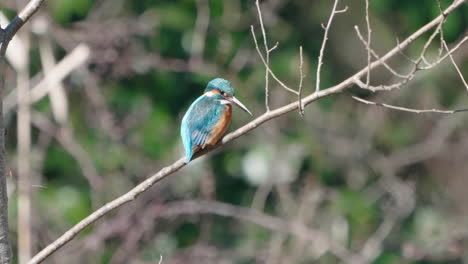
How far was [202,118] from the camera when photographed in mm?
3992

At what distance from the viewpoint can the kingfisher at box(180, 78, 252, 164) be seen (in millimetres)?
3834

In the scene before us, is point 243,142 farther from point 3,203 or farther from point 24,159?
point 3,203

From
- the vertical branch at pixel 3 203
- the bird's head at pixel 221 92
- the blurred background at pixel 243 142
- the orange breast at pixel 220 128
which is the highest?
the blurred background at pixel 243 142

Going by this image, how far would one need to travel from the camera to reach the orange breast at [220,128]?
3.89 metres

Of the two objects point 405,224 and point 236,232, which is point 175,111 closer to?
point 236,232

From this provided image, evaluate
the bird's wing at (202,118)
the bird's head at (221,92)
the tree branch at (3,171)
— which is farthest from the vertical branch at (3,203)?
the bird's head at (221,92)

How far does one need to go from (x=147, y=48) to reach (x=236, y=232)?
1.37 metres

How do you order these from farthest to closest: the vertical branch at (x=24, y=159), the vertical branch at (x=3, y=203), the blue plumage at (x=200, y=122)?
the vertical branch at (x=24, y=159)
the blue plumage at (x=200, y=122)
the vertical branch at (x=3, y=203)

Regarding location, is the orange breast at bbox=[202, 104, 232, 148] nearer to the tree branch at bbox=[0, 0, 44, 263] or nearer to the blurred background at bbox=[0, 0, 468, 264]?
the tree branch at bbox=[0, 0, 44, 263]

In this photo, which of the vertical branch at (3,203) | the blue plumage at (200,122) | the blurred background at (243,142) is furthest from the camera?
the blurred background at (243,142)

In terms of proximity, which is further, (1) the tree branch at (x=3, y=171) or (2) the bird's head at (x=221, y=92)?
(2) the bird's head at (x=221, y=92)

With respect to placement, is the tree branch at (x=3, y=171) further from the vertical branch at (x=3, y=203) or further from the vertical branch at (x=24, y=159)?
the vertical branch at (x=24, y=159)

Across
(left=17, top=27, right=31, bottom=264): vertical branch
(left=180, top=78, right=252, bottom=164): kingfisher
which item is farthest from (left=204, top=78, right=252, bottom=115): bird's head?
(left=17, top=27, right=31, bottom=264): vertical branch

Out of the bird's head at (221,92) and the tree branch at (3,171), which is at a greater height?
the bird's head at (221,92)
